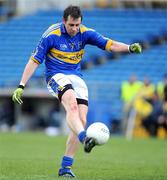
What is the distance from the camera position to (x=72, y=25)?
9352 mm

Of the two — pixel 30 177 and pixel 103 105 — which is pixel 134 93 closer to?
pixel 103 105

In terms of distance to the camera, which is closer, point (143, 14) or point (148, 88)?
point (148, 88)

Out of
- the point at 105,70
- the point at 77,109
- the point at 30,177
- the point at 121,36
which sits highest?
the point at 121,36

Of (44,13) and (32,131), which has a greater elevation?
(44,13)

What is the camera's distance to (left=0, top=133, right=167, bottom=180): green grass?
32.4 ft

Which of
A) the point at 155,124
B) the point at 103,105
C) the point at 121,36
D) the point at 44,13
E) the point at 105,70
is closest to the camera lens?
the point at 155,124


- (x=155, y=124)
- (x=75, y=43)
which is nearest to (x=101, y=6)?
(x=155, y=124)

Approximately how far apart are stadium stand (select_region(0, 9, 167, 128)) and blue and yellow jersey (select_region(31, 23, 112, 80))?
13.4 meters

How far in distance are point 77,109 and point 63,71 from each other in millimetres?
713

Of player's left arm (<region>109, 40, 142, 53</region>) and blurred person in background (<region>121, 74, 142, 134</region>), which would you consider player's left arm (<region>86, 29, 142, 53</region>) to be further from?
blurred person in background (<region>121, 74, 142, 134</region>)

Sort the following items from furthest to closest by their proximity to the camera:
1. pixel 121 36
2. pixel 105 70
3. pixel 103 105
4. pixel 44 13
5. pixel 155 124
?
pixel 44 13, pixel 121 36, pixel 105 70, pixel 103 105, pixel 155 124

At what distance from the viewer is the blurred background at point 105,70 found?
22.5m

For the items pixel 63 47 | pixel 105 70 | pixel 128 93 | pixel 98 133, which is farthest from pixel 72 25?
pixel 105 70

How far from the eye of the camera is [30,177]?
9.16 meters
